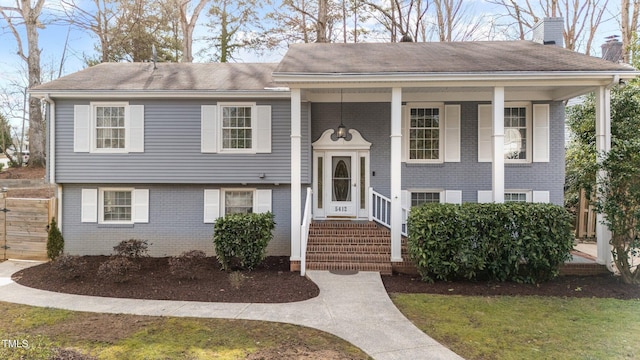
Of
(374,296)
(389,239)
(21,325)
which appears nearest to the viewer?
(21,325)

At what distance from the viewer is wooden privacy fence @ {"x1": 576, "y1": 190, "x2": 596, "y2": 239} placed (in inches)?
421

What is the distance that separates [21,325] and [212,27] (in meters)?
18.9

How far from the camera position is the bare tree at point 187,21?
16.8m

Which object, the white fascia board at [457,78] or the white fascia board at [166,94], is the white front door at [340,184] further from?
the white fascia board at [457,78]

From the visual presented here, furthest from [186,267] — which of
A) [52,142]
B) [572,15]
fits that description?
[572,15]

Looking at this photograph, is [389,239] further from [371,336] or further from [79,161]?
[79,161]

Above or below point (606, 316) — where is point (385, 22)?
above

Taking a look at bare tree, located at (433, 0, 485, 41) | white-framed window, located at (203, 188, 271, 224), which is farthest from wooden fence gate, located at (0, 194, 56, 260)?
bare tree, located at (433, 0, 485, 41)

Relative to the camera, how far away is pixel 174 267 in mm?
6688

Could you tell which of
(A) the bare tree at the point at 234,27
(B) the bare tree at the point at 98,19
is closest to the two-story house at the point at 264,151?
(B) the bare tree at the point at 98,19

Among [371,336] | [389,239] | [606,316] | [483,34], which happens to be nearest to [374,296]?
[371,336]

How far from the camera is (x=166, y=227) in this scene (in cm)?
916

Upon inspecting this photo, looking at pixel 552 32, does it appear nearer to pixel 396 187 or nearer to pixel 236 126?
pixel 396 187

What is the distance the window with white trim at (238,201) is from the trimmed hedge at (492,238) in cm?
483
